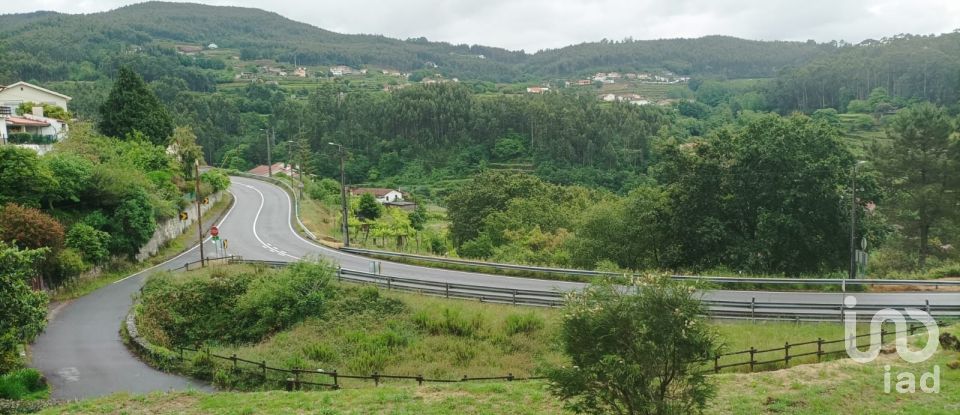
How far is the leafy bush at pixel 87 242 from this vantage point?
2805 centimetres

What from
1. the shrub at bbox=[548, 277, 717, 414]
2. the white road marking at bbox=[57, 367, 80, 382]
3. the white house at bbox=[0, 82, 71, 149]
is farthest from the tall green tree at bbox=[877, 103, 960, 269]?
the white house at bbox=[0, 82, 71, 149]

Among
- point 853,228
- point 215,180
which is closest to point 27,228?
point 215,180

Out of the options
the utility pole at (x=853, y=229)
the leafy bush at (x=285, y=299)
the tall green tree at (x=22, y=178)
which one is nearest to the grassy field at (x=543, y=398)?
the leafy bush at (x=285, y=299)

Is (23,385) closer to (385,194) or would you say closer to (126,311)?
(126,311)

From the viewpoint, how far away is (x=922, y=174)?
3866 centimetres

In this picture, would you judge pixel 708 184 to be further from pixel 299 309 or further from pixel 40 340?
pixel 40 340

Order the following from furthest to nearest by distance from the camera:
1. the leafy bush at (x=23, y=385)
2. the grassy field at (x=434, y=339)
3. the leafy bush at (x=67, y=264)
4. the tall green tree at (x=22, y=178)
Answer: the tall green tree at (x=22, y=178), the leafy bush at (x=67, y=264), the grassy field at (x=434, y=339), the leafy bush at (x=23, y=385)

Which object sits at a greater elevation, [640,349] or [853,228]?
[640,349]

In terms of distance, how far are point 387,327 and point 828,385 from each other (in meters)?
13.3

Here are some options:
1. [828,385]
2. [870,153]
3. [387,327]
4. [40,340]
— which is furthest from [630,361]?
[870,153]

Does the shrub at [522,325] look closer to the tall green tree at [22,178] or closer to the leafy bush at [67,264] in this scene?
the leafy bush at [67,264]

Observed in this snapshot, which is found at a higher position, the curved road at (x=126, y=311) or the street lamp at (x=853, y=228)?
the street lamp at (x=853, y=228)

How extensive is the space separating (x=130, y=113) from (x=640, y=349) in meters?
47.0

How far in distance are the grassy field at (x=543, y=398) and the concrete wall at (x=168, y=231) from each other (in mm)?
19176
